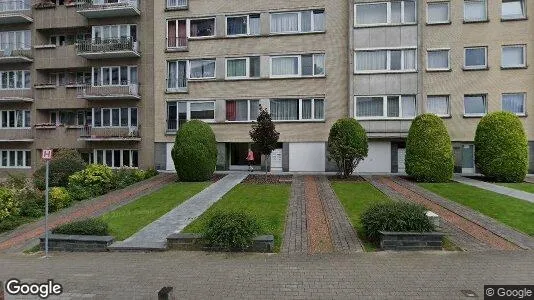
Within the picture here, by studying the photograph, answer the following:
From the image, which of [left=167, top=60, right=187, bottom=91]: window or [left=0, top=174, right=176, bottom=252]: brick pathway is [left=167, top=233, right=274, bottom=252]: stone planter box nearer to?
[left=0, top=174, right=176, bottom=252]: brick pathway

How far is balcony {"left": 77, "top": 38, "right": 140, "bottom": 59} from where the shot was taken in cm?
2734

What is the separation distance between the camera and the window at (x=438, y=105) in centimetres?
2500

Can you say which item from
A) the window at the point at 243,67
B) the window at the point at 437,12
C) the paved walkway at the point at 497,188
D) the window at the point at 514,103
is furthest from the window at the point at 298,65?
the window at the point at 514,103

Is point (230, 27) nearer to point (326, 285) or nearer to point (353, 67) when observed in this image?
point (353, 67)

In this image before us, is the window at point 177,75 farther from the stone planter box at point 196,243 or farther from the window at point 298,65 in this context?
the stone planter box at point 196,243

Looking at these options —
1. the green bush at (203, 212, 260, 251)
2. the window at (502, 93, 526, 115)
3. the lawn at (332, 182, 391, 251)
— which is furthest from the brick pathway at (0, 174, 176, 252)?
the window at (502, 93, 526, 115)

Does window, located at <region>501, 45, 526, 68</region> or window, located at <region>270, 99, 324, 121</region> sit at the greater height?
window, located at <region>501, 45, 526, 68</region>

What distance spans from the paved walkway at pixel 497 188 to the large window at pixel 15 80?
103 feet

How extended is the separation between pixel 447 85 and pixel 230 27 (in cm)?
1528

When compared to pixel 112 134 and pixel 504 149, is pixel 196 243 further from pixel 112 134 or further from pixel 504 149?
pixel 112 134

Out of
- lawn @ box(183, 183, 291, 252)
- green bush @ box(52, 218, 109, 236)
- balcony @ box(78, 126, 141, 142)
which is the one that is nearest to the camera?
green bush @ box(52, 218, 109, 236)

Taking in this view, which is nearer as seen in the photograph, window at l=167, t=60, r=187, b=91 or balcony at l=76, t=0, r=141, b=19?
balcony at l=76, t=0, r=141, b=19

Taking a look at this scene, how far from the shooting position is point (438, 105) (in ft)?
82.3

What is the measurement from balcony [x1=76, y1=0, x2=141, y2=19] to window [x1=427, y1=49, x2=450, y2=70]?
67.9 feet
